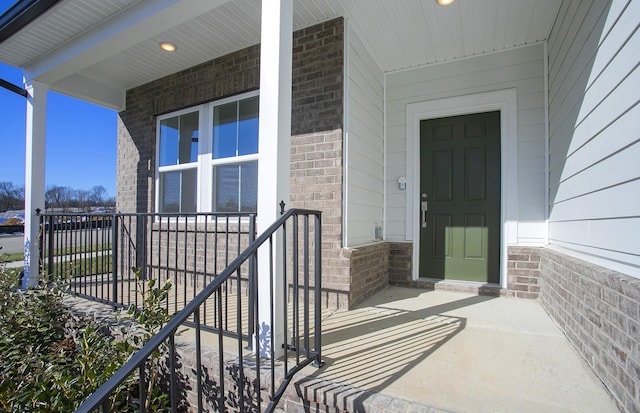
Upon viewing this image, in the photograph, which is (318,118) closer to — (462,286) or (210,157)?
(210,157)

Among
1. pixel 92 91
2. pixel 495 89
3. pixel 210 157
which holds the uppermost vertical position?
pixel 92 91

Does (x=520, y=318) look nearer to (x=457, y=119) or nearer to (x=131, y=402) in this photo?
(x=457, y=119)

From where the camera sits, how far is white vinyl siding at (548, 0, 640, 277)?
153 centimetres

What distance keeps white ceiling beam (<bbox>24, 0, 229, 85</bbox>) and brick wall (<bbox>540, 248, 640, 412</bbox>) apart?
3.05 meters

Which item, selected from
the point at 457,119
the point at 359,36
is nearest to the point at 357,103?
the point at 359,36

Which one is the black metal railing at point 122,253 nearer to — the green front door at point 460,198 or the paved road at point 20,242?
the paved road at point 20,242

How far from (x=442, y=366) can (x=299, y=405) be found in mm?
834

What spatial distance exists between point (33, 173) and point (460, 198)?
496 centimetres

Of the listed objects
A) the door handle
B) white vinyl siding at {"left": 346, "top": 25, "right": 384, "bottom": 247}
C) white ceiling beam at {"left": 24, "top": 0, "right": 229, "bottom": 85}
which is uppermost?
white ceiling beam at {"left": 24, "top": 0, "right": 229, "bottom": 85}

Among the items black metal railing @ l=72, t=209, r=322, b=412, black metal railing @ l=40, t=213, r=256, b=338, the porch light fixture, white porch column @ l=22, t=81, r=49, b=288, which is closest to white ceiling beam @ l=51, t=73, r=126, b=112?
white porch column @ l=22, t=81, r=49, b=288

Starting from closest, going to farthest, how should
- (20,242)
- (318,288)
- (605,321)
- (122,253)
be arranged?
(605,321)
(318,288)
(122,253)
(20,242)

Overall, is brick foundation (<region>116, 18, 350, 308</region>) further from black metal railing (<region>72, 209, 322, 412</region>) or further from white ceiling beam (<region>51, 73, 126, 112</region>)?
white ceiling beam (<region>51, 73, 126, 112</region>)

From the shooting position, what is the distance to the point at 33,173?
3.79 metres

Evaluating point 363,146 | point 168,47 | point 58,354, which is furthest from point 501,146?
point 58,354
